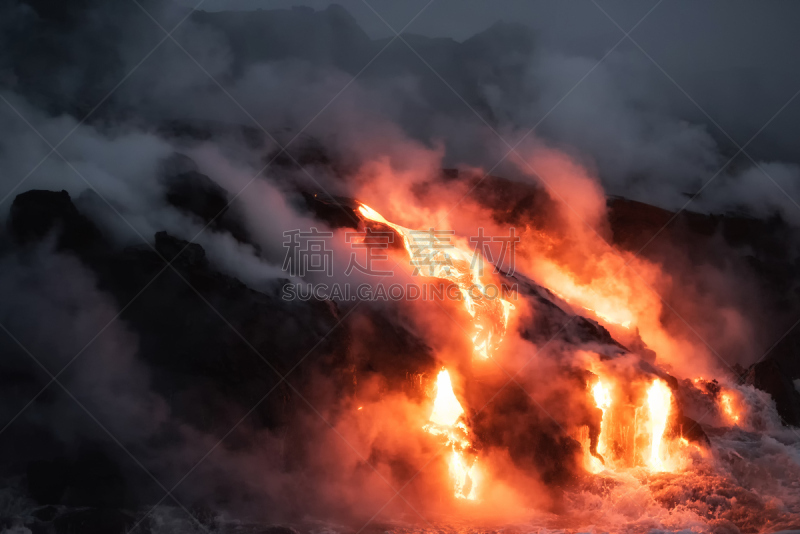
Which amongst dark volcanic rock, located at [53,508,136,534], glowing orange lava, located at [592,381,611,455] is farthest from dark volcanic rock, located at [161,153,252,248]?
glowing orange lava, located at [592,381,611,455]

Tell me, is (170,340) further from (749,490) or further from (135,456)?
(749,490)

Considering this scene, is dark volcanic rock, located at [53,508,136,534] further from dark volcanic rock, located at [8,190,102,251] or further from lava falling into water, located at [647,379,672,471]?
lava falling into water, located at [647,379,672,471]

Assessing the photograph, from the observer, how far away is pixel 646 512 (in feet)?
52.6

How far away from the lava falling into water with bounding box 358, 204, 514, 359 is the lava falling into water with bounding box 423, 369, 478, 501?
81.0 inches

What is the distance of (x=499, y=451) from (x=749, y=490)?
20.8ft

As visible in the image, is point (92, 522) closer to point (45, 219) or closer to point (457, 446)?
point (45, 219)

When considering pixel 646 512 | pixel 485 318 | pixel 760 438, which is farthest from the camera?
pixel 760 438

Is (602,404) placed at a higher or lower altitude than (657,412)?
lower

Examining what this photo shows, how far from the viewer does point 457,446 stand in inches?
672

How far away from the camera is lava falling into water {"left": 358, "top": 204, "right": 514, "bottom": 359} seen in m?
19.3

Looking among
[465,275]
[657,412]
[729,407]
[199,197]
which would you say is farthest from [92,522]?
[729,407]

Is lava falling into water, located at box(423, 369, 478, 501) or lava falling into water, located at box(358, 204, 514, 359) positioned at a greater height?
lava falling into water, located at box(358, 204, 514, 359)

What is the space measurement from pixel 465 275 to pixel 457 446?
5699mm

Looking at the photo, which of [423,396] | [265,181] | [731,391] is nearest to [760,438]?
[731,391]
